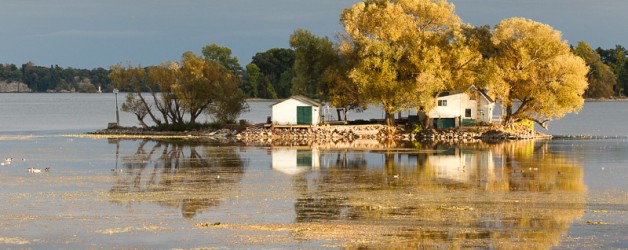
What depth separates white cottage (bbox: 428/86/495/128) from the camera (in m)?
80.2

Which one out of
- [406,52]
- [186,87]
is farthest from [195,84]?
[406,52]

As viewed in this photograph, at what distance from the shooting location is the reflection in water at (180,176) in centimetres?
3303

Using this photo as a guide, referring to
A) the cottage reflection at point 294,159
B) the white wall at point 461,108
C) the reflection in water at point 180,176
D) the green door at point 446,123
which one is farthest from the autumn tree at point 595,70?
the reflection in water at point 180,176

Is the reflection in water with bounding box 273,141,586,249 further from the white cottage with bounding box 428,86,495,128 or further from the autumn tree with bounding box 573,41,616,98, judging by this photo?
the autumn tree with bounding box 573,41,616,98

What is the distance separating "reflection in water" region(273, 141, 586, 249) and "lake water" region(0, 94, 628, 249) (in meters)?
0.06

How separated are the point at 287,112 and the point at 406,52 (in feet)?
35.9

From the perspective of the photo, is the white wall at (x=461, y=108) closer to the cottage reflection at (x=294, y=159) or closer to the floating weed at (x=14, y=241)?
the cottage reflection at (x=294, y=159)

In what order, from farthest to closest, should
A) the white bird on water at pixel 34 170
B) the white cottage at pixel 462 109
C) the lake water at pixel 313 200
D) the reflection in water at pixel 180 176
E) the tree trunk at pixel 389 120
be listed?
1. the white cottage at pixel 462 109
2. the tree trunk at pixel 389 120
3. the white bird on water at pixel 34 170
4. the reflection in water at pixel 180 176
5. the lake water at pixel 313 200

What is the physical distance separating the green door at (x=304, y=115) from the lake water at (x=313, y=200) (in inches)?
815

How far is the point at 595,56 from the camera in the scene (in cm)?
18725

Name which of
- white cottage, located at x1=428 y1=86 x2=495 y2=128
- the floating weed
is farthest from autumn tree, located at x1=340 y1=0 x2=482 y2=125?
the floating weed

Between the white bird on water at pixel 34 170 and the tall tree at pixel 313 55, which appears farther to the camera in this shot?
the tall tree at pixel 313 55

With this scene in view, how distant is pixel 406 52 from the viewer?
77000 mm

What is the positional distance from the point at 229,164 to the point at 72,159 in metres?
9.37
